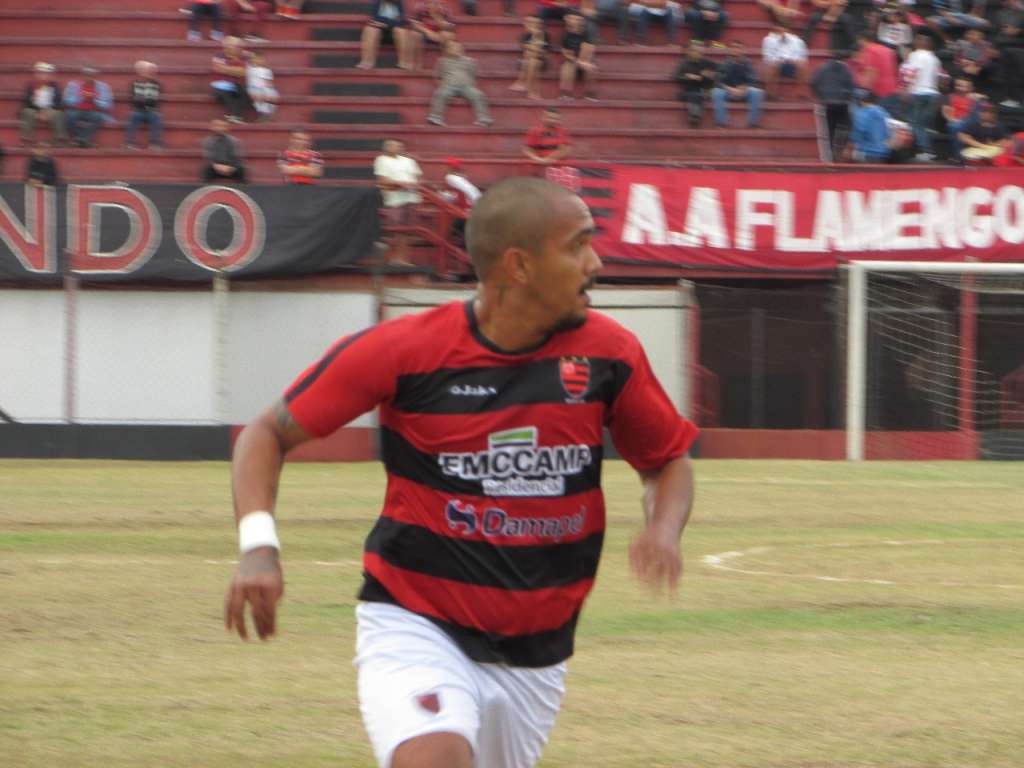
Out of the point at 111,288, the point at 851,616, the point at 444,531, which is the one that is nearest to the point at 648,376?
the point at 444,531

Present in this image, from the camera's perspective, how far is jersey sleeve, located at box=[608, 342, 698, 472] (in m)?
4.76

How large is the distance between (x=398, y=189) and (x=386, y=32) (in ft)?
19.6

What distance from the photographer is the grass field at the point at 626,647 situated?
709cm

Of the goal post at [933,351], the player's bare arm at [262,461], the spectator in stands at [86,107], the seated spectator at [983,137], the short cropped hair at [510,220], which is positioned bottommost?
the goal post at [933,351]

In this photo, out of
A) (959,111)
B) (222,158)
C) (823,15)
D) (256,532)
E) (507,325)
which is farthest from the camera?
(823,15)

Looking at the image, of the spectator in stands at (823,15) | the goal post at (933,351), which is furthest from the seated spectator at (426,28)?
the goal post at (933,351)

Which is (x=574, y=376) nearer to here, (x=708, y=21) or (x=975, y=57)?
(x=975, y=57)

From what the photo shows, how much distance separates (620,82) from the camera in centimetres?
2975

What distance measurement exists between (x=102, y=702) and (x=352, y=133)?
2144 cm

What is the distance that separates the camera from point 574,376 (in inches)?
181

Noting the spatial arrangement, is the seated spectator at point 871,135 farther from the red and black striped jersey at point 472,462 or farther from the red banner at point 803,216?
the red and black striped jersey at point 472,462

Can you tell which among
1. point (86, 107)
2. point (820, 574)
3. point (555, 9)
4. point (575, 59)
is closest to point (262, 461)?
point (820, 574)

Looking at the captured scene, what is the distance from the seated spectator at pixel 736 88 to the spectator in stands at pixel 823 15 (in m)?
1.74

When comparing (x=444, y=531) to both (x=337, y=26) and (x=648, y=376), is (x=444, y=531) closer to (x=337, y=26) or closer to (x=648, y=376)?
(x=648, y=376)
